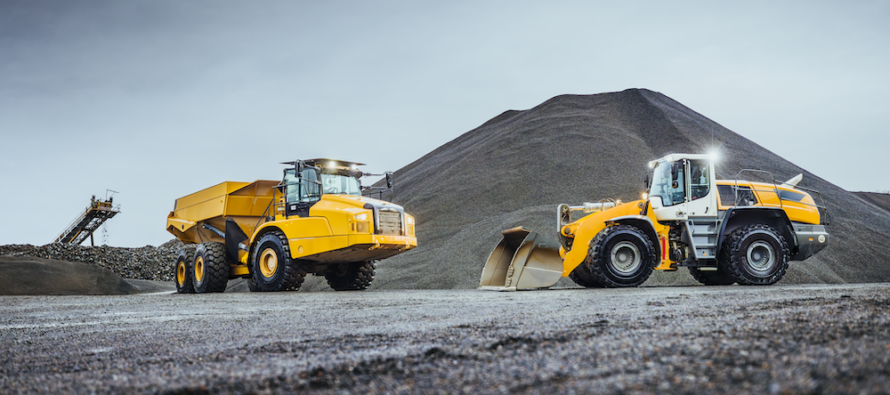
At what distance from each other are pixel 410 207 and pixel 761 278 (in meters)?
18.4

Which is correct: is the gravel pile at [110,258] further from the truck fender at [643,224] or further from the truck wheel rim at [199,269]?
the truck fender at [643,224]

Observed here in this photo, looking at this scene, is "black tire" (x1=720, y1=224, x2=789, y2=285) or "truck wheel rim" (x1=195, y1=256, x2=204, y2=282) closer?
"black tire" (x1=720, y1=224, x2=789, y2=285)

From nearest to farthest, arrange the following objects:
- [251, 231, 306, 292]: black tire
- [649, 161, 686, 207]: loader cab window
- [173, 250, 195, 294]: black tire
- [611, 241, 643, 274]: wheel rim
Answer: [611, 241, 643, 274]: wheel rim, [649, 161, 686, 207]: loader cab window, [251, 231, 306, 292]: black tire, [173, 250, 195, 294]: black tire

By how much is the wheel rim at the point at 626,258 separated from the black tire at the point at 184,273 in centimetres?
992

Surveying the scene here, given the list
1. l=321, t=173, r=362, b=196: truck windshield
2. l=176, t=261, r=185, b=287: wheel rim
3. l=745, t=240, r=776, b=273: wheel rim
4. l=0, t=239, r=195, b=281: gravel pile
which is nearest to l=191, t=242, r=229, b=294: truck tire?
l=176, t=261, r=185, b=287: wheel rim

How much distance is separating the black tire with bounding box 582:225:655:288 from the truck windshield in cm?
520

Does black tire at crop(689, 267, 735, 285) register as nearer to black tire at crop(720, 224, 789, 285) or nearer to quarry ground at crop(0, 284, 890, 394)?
black tire at crop(720, 224, 789, 285)

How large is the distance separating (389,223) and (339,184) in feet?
4.74

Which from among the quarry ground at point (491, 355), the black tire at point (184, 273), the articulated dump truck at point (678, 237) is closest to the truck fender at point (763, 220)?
the articulated dump truck at point (678, 237)

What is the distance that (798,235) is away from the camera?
12.0m

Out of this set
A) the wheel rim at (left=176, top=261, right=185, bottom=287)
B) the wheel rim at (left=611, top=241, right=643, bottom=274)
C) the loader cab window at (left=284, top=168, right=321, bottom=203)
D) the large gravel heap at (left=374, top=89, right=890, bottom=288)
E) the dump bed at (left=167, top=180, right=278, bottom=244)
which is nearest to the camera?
the wheel rim at (left=611, top=241, right=643, bottom=274)

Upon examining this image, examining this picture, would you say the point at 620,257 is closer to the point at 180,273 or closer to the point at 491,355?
the point at 491,355

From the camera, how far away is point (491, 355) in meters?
2.93

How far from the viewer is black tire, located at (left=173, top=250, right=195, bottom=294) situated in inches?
583
